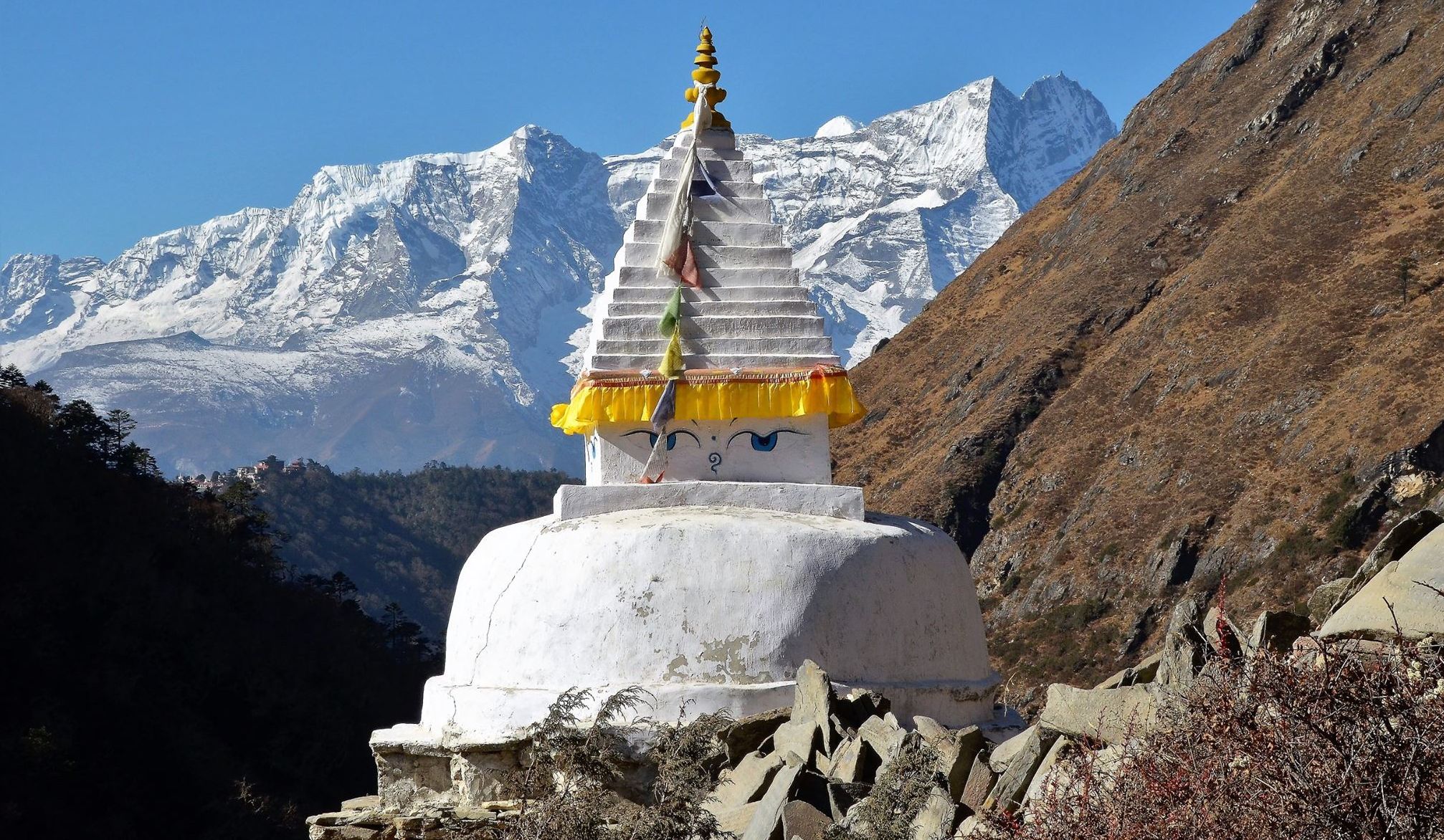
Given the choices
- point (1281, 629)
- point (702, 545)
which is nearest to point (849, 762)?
point (702, 545)

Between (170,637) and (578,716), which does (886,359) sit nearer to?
(170,637)

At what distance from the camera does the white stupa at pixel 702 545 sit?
11.8 m

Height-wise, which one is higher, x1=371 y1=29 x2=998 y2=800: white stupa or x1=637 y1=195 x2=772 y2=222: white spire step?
x1=637 y1=195 x2=772 y2=222: white spire step

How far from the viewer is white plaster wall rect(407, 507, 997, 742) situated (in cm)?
1177

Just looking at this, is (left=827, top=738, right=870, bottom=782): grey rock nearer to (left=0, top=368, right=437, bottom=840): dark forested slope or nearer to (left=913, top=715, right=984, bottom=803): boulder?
(left=913, top=715, right=984, bottom=803): boulder

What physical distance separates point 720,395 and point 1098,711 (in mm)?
5126

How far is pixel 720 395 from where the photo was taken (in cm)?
1320

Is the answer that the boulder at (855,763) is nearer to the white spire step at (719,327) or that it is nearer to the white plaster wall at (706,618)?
the white plaster wall at (706,618)

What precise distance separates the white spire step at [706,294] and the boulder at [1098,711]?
5.14m

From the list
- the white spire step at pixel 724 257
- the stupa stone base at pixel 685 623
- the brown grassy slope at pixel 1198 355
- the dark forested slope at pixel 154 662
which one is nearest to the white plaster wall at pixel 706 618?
the stupa stone base at pixel 685 623

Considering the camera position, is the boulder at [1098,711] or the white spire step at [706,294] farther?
the white spire step at [706,294]

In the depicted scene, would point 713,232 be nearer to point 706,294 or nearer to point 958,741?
point 706,294

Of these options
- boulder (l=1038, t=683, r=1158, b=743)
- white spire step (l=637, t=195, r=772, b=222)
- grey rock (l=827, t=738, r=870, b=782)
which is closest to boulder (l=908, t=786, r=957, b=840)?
boulder (l=1038, t=683, r=1158, b=743)

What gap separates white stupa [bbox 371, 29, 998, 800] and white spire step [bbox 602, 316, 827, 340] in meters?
0.01
